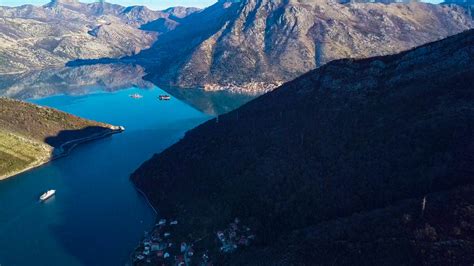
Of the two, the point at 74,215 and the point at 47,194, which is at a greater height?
the point at 74,215

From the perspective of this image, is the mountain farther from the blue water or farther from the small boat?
the small boat

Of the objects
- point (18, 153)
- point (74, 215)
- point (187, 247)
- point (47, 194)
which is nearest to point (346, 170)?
point (187, 247)

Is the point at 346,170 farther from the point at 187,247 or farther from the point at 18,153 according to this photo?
the point at 18,153

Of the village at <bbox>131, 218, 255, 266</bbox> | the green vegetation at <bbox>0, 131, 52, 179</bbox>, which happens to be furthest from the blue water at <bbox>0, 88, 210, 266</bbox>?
the village at <bbox>131, 218, 255, 266</bbox>

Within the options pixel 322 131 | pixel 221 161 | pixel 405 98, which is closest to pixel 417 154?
pixel 405 98

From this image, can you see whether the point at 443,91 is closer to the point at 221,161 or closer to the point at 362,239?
the point at 362,239

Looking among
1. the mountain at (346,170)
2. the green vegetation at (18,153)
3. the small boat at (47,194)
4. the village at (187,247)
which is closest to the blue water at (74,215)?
the small boat at (47,194)

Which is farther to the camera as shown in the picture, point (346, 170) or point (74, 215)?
point (74, 215)
